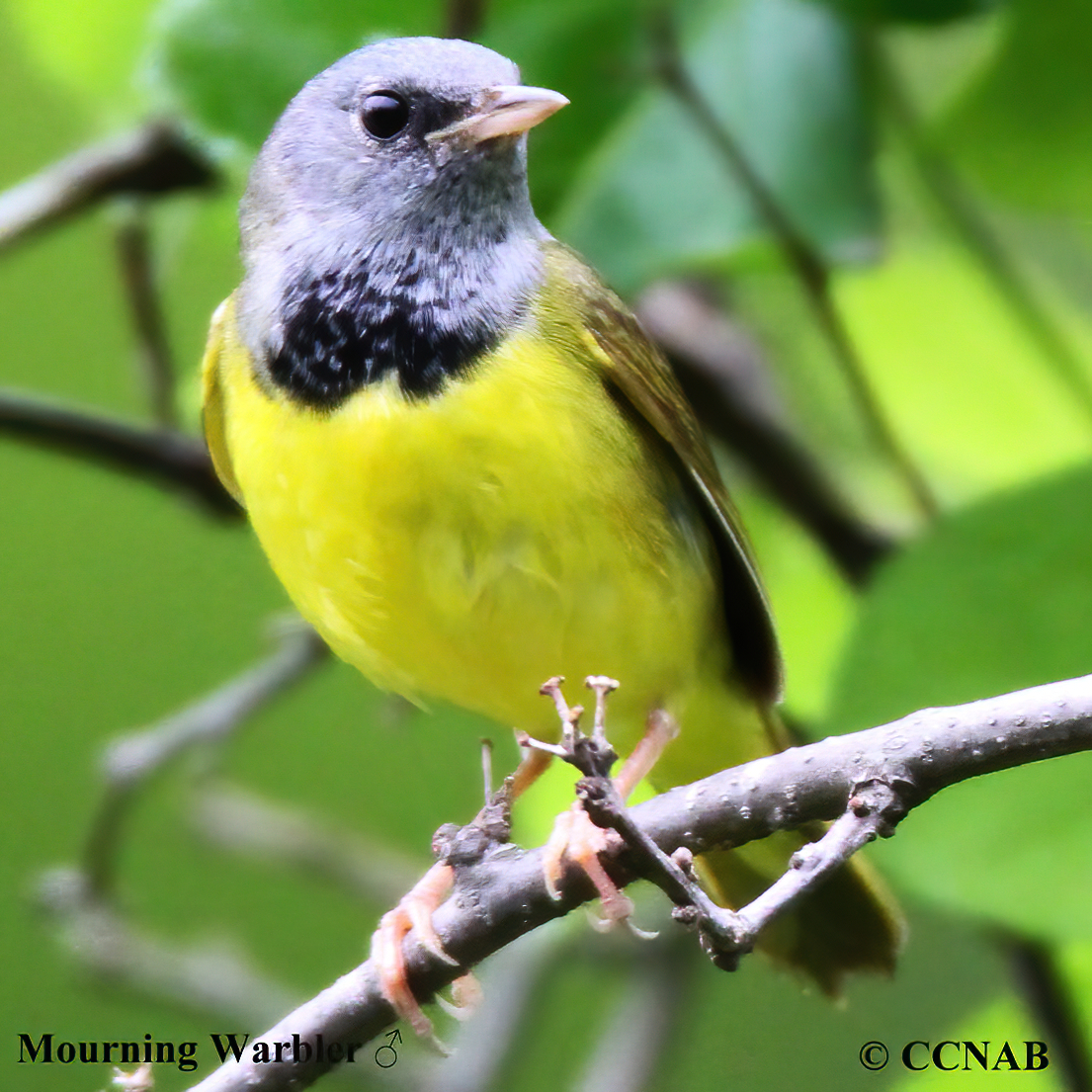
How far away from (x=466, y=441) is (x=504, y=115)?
38 centimetres

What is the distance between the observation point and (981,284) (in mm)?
2273


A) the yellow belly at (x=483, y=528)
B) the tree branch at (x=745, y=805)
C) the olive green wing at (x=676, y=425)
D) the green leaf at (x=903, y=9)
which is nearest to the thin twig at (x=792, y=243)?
the green leaf at (x=903, y=9)

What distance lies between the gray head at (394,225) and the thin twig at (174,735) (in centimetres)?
87

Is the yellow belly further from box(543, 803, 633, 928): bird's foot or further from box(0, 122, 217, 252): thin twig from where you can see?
box(0, 122, 217, 252): thin twig

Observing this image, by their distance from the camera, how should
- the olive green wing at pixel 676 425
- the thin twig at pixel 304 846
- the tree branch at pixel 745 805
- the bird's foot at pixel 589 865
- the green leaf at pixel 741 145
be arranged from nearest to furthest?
the tree branch at pixel 745 805 → the bird's foot at pixel 589 865 → the olive green wing at pixel 676 425 → the green leaf at pixel 741 145 → the thin twig at pixel 304 846

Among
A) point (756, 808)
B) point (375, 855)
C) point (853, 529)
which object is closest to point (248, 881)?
point (375, 855)

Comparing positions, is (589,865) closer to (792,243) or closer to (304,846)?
(792,243)

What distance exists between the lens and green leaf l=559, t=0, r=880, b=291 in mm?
2023

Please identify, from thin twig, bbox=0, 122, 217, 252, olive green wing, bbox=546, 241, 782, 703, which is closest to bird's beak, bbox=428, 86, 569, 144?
olive green wing, bbox=546, 241, 782, 703

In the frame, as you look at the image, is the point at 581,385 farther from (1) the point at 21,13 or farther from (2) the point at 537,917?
(1) the point at 21,13

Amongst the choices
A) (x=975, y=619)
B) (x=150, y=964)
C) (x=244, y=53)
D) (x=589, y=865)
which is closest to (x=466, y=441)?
(x=589, y=865)

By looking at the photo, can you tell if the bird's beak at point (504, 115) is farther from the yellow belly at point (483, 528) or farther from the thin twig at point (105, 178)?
the thin twig at point (105, 178)

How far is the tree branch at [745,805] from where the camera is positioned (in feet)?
3.43

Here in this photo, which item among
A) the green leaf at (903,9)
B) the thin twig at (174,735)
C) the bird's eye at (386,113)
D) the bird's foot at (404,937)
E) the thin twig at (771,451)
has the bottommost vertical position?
the thin twig at (174,735)
